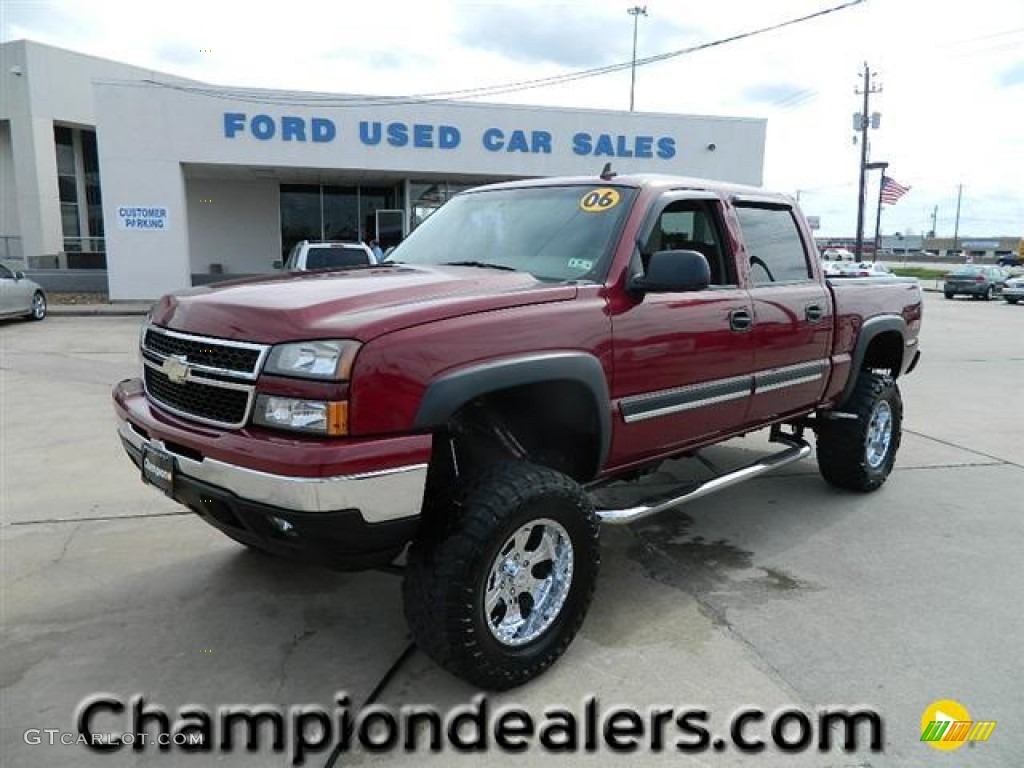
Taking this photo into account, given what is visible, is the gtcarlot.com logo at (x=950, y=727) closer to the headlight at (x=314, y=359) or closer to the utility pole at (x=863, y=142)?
the headlight at (x=314, y=359)

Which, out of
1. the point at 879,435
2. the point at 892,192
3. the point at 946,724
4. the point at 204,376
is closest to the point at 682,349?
the point at 946,724

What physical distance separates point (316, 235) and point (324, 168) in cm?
552

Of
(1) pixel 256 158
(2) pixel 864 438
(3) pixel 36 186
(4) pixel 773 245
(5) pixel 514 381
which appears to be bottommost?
(2) pixel 864 438

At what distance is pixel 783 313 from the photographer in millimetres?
4480

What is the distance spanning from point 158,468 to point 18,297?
15.9m

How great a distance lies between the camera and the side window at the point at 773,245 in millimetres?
4520

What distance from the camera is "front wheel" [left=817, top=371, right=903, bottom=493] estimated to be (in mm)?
5438

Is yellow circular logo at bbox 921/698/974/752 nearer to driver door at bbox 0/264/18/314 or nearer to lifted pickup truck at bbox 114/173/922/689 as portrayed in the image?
lifted pickup truck at bbox 114/173/922/689

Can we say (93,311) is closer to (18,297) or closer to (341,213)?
(18,297)

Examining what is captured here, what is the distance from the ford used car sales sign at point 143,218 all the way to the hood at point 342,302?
18.4 metres

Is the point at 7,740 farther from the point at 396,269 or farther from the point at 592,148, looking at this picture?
the point at 592,148

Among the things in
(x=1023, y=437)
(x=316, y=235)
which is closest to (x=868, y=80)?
(x=316, y=235)

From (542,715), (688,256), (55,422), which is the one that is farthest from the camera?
(55,422)

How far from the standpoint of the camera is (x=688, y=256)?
11.2ft
